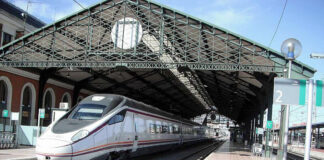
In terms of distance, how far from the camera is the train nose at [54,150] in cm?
1143

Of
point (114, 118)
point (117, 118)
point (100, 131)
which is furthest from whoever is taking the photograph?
Answer: point (117, 118)

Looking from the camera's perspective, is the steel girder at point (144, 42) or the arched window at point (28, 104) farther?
the arched window at point (28, 104)

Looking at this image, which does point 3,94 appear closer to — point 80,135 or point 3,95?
point 3,95

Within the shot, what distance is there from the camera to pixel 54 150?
452 inches

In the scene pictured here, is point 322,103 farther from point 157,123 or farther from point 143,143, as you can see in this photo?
point 157,123

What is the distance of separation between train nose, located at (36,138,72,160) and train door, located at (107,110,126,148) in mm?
2239

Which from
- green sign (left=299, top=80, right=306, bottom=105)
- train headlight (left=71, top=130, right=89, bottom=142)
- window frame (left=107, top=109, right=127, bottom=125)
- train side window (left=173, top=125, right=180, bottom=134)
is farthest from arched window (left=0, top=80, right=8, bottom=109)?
green sign (left=299, top=80, right=306, bottom=105)

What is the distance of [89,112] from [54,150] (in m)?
2.57

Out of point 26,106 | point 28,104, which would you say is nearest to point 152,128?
point 26,106

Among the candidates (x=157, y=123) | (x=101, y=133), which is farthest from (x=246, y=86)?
(x=101, y=133)

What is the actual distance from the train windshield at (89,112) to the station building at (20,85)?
48.5 feet

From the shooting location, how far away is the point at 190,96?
Answer: 1964 inches

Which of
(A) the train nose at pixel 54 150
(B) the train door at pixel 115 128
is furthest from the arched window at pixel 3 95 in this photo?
(A) the train nose at pixel 54 150

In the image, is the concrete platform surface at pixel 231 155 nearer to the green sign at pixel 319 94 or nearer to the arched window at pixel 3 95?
the green sign at pixel 319 94
